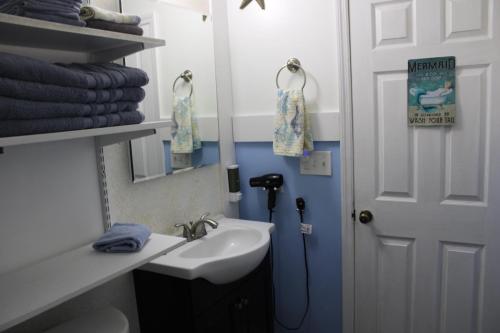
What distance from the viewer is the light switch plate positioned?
2023 mm

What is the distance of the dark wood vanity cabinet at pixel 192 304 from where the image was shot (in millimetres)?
1512

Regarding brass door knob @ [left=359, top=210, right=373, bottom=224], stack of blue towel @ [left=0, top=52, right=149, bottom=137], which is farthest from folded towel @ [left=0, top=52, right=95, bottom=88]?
brass door knob @ [left=359, top=210, right=373, bottom=224]

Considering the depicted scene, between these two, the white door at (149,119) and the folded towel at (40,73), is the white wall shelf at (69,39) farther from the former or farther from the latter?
the white door at (149,119)

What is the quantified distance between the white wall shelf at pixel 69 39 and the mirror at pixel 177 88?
0.24m

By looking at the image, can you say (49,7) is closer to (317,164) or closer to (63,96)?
(63,96)

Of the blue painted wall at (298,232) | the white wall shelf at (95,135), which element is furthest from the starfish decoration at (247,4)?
the white wall shelf at (95,135)

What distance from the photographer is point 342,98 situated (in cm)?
192

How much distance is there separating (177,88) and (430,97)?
1157 mm

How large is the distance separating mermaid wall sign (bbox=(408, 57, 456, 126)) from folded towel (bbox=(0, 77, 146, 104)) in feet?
3.98

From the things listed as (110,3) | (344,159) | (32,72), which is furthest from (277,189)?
(32,72)

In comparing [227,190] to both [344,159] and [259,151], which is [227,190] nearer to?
[259,151]

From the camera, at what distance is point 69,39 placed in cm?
120

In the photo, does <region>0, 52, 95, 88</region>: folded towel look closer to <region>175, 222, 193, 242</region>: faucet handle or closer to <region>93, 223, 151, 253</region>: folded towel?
<region>93, 223, 151, 253</region>: folded towel

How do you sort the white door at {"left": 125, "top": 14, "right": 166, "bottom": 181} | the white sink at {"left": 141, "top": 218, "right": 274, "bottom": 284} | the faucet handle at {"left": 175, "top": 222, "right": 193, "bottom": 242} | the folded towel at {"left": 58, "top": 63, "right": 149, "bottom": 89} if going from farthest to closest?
the faucet handle at {"left": 175, "top": 222, "right": 193, "bottom": 242} < the white door at {"left": 125, "top": 14, "right": 166, "bottom": 181} < the white sink at {"left": 141, "top": 218, "right": 274, "bottom": 284} < the folded towel at {"left": 58, "top": 63, "right": 149, "bottom": 89}
